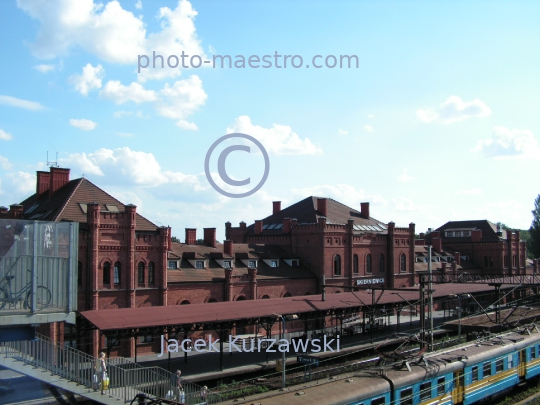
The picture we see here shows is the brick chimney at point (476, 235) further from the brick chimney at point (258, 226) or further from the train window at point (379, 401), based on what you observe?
the train window at point (379, 401)

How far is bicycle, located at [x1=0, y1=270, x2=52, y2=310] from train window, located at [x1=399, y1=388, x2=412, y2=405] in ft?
39.1

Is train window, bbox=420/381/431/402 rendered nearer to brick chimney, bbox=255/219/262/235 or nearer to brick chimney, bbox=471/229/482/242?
brick chimney, bbox=255/219/262/235

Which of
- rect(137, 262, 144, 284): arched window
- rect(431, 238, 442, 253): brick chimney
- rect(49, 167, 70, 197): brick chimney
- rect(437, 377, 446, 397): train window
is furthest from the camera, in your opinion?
rect(431, 238, 442, 253): brick chimney

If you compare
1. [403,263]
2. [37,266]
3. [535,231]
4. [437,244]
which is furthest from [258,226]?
[535,231]

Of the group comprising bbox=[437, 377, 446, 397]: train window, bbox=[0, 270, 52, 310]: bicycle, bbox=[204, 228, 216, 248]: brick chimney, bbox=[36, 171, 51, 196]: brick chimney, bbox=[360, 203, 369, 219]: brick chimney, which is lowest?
bbox=[437, 377, 446, 397]: train window

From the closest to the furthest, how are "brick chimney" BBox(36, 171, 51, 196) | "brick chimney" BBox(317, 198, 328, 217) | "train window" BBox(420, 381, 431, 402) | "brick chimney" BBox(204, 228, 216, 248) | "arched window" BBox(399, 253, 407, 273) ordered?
"train window" BBox(420, 381, 431, 402) → "brick chimney" BBox(36, 171, 51, 196) → "brick chimney" BBox(204, 228, 216, 248) → "brick chimney" BBox(317, 198, 328, 217) → "arched window" BBox(399, 253, 407, 273)

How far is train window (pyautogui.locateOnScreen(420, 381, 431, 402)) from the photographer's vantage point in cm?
1878

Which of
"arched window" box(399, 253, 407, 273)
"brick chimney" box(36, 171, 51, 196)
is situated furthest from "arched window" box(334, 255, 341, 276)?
"brick chimney" box(36, 171, 51, 196)

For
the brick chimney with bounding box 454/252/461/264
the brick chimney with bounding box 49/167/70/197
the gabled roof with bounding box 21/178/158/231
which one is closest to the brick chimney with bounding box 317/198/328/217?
the gabled roof with bounding box 21/178/158/231

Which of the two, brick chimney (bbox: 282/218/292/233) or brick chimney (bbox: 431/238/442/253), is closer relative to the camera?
brick chimney (bbox: 282/218/292/233)

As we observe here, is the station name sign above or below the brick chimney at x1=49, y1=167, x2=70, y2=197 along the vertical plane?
below

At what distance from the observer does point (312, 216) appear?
4547 centimetres

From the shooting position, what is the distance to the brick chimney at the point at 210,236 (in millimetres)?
40500

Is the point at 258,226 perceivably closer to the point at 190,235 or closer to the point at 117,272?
the point at 190,235
